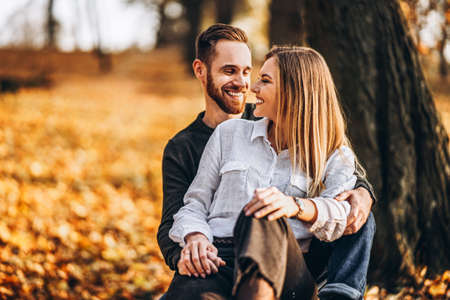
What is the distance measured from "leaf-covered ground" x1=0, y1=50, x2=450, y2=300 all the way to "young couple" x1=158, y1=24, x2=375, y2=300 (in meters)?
1.50

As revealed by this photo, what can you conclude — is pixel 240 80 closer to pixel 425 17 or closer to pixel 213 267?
pixel 213 267

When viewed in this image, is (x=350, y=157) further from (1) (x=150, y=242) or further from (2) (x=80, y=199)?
(2) (x=80, y=199)

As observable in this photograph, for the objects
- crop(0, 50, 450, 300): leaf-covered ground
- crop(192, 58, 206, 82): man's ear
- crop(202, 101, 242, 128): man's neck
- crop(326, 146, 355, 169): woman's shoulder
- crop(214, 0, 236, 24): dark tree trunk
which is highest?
crop(214, 0, 236, 24): dark tree trunk

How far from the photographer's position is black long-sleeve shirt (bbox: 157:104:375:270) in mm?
2686

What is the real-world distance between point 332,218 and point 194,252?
744mm

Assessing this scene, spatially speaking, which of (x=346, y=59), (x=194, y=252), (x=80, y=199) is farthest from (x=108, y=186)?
(x=194, y=252)

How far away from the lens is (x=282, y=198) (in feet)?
6.93

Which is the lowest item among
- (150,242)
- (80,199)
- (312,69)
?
(150,242)

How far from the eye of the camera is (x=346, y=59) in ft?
12.2

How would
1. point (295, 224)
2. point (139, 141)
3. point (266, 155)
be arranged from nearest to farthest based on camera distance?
point (295, 224), point (266, 155), point (139, 141)

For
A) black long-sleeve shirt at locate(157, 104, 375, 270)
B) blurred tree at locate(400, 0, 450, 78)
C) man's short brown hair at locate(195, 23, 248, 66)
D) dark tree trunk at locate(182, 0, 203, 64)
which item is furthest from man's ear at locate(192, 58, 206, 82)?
dark tree trunk at locate(182, 0, 203, 64)

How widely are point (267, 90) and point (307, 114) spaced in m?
0.27

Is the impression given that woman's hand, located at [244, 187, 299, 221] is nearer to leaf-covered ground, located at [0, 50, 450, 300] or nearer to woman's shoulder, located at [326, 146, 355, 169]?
woman's shoulder, located at [326, 146, 355, 169]

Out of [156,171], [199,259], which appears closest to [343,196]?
[199,259]
